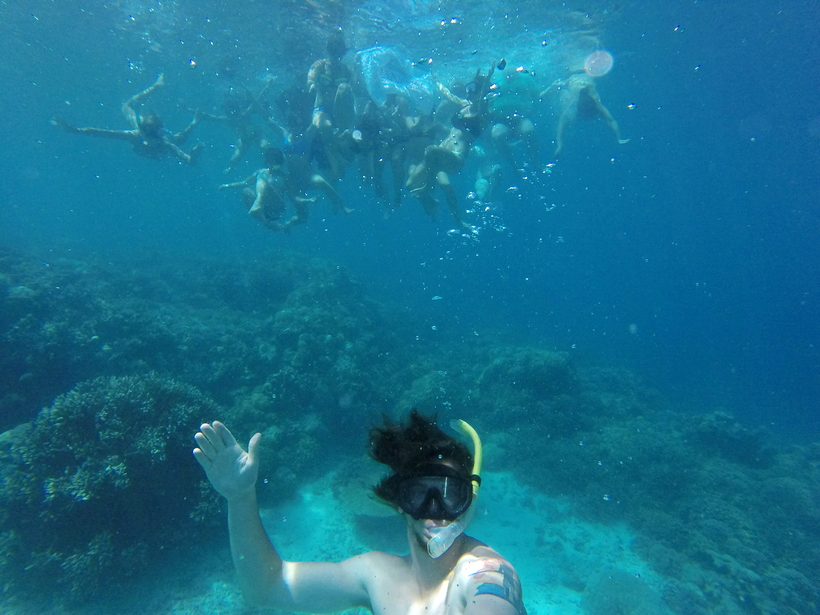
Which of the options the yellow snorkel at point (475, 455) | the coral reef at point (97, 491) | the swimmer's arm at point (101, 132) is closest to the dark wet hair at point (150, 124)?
the swimmer's arm at point (101, 132)

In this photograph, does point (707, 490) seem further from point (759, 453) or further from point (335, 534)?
point (335, 534)

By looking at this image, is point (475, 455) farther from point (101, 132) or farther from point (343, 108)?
point (101, 132)

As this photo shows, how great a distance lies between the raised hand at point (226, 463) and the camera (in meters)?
2.24

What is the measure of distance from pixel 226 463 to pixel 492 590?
5.37ft

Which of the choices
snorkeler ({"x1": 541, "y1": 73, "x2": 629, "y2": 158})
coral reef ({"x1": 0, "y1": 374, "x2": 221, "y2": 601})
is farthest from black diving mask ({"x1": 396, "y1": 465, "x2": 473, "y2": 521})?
snorkeler ({"x1": 541, "y1": 73, "x2": 629, "y2": 158})

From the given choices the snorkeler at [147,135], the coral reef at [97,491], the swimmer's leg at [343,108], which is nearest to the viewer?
the coral reef at [97,491]

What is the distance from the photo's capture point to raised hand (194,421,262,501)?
224 centimetres

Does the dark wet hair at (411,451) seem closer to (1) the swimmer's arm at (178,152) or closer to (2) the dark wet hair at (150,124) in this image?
(1) the swimmer's arm at (178,152)

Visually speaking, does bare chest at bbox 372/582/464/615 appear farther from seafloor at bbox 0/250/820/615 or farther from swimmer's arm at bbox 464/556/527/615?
seafloor at bbox 0/250/820/615

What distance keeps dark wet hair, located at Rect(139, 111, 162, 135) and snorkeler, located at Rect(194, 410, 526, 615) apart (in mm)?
14956

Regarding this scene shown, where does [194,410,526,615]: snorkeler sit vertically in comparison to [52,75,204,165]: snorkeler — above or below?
below

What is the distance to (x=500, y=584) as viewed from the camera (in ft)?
5.57

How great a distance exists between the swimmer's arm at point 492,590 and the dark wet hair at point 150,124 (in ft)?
52.8

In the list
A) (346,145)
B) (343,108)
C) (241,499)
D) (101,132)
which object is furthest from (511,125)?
(241,499)
